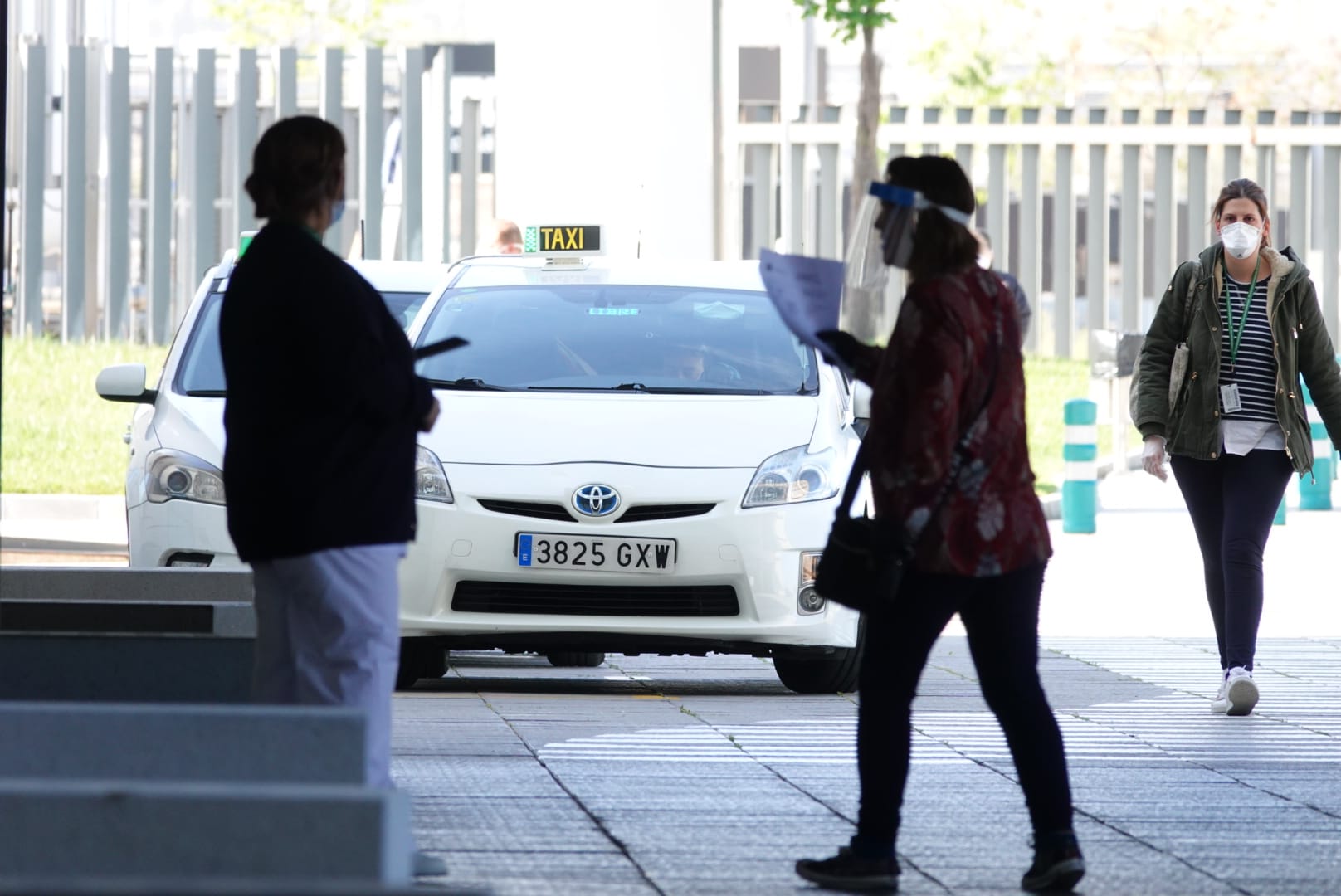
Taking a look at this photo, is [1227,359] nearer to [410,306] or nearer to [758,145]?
[410,306]

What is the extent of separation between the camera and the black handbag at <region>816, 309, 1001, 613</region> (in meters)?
5.16

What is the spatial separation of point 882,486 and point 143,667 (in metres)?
1.59

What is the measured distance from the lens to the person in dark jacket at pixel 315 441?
188 inches

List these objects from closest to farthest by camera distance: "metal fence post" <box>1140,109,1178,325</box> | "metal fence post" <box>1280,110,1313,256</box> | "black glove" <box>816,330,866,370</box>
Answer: "black glove" <box>816,330,866,370</box> → "metal fence post" <box>1280,110,1313,256</box> → "metal fence post" <box>1140,109,1178,325</box>

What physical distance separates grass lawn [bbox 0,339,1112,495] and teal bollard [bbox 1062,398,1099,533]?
3.48 meters

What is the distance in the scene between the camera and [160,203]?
24.3 m

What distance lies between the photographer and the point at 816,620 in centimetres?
866

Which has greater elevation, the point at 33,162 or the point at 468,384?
the point at 33,162

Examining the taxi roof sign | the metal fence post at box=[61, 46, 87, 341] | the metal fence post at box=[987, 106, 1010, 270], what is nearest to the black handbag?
the taxi roof sign

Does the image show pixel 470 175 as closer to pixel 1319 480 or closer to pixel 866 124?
pixel 866 124

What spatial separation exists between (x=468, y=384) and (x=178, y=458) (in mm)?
1084

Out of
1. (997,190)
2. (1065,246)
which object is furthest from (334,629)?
(1065,246)

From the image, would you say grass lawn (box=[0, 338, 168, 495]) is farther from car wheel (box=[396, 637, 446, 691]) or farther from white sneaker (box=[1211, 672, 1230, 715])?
white sneaker (box=[1211, 672, 1230, 715])

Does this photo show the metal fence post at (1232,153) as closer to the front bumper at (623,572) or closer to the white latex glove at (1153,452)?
the white latex glove at (1153,452)
